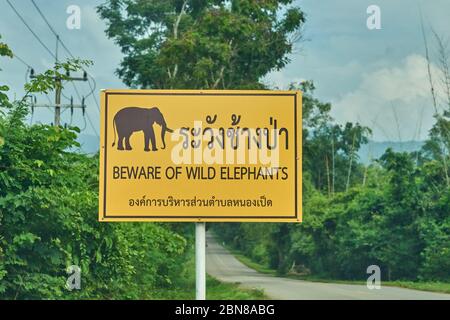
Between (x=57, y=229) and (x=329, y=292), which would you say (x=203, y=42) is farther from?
(x=57, y=229)

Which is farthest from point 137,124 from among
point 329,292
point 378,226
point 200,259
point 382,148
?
point 382,148

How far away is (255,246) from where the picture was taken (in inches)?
3071

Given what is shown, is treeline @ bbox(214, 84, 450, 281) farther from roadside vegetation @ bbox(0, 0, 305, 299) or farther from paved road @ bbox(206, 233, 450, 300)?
roadside vegetation @ bbox(0, 0, 305, 299)

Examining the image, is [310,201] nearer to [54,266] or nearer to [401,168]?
[401,168]

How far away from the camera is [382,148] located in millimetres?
49188

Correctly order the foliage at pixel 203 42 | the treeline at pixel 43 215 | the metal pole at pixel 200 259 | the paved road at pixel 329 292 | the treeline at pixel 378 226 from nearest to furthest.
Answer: the metal pole at pixel 200 259, the treeline at pixel 43 215, the paved road at pixel 329 292, the foliage at pixel 203 42, the treeline at pixel 378 226

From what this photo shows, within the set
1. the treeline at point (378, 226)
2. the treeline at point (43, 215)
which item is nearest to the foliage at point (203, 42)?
the treeline at point (378, 226)

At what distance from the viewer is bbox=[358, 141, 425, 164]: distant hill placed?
38891 mm

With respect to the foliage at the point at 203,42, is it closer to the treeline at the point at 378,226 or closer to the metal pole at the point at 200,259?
the treeline at the point at 378,226

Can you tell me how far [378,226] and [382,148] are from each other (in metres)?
12.0

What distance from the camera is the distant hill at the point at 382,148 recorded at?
128ft

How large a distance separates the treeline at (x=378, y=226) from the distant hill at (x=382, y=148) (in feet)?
2.80
